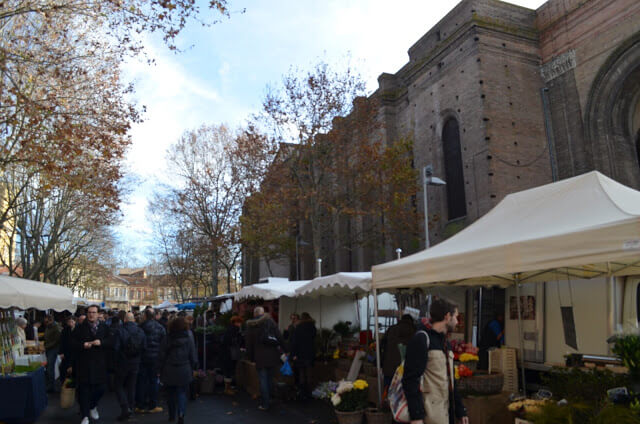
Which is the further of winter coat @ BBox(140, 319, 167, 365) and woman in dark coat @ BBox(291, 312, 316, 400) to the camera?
woman in dark coat @ BBox(291, 312, 316, 400)

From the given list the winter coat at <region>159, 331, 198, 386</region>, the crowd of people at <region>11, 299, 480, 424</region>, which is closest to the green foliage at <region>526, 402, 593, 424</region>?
the crowd of people at <region>11, 299, 480, 424</region>

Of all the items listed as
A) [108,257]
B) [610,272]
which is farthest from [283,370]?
[108,257]

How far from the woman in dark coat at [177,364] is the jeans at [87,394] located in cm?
107

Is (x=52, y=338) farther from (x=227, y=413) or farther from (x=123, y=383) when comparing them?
(x=227, y=413)

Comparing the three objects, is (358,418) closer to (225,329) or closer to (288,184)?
(225,329)

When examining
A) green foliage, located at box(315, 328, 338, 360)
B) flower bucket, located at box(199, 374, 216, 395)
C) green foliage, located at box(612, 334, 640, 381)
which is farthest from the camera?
flower bucket, located at box(199, 374, 216, 395)

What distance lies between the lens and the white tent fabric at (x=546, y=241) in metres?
4.29

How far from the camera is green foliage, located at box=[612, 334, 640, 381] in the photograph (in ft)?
14.0

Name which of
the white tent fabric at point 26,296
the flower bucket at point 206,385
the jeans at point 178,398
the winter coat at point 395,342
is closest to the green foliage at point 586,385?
the winter coat at point 395,342

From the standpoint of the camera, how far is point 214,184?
3055 cm

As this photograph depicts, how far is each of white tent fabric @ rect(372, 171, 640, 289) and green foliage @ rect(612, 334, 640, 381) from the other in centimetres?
73

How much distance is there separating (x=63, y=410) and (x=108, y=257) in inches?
1359

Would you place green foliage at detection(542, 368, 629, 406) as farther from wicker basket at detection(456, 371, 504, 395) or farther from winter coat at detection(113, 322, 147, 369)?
winter coat at detection(113, 322, 147, 369)

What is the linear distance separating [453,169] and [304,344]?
47.8 ft
